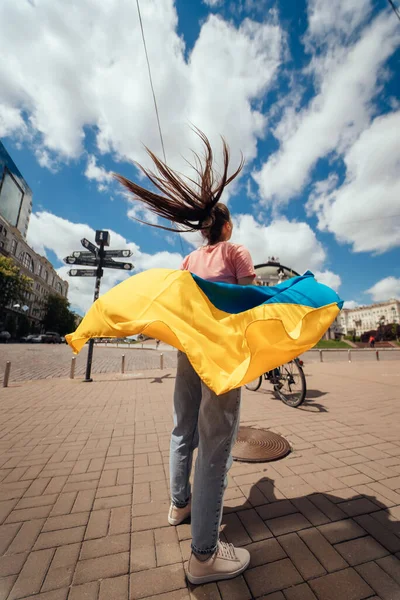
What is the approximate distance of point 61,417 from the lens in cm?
462

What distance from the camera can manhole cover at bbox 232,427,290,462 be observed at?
9.88ft

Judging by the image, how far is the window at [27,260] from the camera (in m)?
65.3

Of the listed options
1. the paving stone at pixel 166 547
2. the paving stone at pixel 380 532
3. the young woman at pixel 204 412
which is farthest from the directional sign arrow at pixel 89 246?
the paving stone at pixel 380 532

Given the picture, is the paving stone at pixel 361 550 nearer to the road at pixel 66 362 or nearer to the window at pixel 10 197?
the road at pixel 66 362

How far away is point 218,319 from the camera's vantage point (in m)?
1.53

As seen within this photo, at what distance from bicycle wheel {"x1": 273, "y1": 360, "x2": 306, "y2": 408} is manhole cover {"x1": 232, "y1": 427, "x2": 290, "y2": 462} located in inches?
67.6

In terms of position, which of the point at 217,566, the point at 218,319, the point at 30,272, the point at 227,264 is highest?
the point at 30,272

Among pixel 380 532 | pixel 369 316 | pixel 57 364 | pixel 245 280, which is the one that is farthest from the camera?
pixel 369 316

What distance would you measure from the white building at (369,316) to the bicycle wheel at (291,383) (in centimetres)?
14545

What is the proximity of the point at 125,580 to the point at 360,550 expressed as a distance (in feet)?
4.74

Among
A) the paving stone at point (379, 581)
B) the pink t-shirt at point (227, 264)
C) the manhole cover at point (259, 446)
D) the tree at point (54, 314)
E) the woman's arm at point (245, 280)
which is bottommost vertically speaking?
the paving stone at point (379, 581)

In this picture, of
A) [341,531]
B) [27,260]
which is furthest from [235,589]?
[27,260]

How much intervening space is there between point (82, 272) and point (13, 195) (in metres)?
83.8

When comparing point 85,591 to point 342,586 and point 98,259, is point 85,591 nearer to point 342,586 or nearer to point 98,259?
point 342,586
